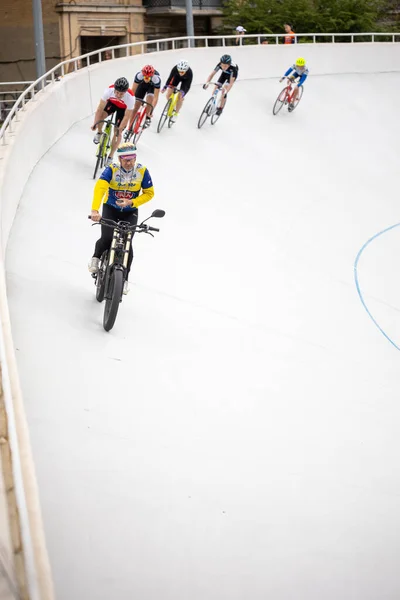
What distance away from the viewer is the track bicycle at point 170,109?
55.0 ft

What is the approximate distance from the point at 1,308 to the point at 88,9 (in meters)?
23.9

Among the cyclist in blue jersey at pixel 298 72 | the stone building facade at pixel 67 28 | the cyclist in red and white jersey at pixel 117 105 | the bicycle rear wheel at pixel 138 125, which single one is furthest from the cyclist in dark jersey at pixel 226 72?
the stone building facade at pixel 67 28

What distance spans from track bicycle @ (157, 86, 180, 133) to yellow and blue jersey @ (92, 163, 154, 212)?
8.60 m

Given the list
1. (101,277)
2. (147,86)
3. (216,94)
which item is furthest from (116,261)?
(216,94)

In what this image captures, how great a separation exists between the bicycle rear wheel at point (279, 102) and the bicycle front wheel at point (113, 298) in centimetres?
1369

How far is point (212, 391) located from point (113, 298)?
4.13 feet

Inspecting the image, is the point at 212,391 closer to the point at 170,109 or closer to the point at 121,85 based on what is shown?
the point at 121,85

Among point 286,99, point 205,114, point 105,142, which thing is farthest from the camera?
point 286,99

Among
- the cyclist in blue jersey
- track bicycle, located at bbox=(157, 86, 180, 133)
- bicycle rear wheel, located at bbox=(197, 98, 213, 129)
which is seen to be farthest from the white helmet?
the cyclist in blue jersey

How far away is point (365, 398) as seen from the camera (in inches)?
355

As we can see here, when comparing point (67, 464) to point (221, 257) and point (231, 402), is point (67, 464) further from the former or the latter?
point (221, 257)

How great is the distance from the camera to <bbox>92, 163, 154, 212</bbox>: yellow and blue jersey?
27.3ft

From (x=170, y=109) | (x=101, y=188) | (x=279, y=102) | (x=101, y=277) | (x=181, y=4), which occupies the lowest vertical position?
(x=101, y=277)

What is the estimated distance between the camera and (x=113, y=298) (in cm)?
796
